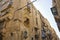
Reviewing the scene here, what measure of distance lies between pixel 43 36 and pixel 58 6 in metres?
10.4

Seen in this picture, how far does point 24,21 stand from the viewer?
1537 centimetres

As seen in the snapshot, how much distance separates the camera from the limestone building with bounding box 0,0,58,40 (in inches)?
561

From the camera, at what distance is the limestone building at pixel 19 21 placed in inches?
561

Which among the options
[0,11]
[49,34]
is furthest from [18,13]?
[49,34]

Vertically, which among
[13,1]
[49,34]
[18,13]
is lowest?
[49,34]

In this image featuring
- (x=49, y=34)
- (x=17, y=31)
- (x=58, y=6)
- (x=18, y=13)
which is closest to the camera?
(x=58, y=6)

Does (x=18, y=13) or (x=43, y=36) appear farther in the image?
(x=43, y=36)

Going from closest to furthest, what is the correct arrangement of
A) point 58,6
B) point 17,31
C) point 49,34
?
1. point 58,6
2. point 17,31
3. point 49,34

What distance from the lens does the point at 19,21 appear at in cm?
1488

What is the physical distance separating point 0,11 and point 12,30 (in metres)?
2.63

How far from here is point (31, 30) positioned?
15727mm

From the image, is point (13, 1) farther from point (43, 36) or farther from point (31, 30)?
point (43, 36)

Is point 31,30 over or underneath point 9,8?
underneath

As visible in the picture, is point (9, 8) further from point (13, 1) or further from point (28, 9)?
point (28, 9)
